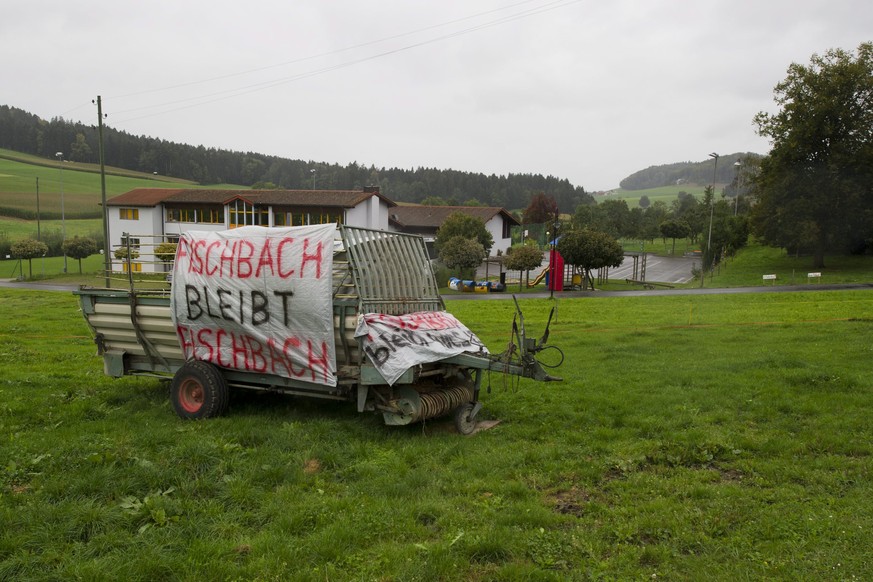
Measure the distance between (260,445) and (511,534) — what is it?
3.49m

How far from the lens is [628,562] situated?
15.2 feet

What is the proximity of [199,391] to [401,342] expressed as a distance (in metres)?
3.08

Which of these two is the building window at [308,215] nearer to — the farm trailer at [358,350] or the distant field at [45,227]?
the distant field at [45,227]

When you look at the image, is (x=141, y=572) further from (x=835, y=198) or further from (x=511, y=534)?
(x=835, y=198)

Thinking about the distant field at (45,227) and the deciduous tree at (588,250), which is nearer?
the deciduous tree at (588,250)

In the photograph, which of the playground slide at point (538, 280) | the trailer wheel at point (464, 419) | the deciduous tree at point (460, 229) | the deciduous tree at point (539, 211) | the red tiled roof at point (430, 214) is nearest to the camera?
the trailer wheel at point (464, 419)

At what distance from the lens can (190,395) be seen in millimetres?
8641

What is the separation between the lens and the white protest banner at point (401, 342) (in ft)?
24.6

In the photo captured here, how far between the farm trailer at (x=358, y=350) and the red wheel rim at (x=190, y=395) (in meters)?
0.01

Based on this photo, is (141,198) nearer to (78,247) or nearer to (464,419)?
(78,247)

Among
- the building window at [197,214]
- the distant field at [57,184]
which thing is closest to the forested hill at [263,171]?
the distant field at [57,184]

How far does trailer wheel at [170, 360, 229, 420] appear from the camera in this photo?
8.34 m

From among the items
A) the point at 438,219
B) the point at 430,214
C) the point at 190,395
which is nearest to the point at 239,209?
the point at 438,219

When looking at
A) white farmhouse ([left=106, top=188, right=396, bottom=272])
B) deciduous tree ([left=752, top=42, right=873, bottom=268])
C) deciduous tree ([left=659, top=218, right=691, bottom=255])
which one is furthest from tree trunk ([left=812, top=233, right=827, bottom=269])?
white farmhouse ([left=106, top=188, right=396, bottom=272])
